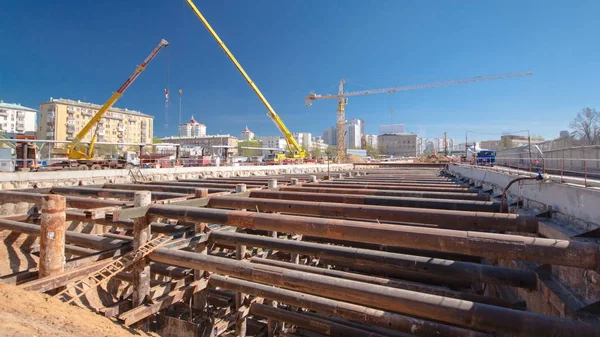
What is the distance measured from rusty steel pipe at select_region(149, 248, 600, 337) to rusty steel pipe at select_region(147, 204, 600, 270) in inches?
20.1

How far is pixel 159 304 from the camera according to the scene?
3.97 metres

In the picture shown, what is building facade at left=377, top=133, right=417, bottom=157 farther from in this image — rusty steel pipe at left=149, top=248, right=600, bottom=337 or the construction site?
rusty steel pipe at left=149, top=248, right=600, bottom=337

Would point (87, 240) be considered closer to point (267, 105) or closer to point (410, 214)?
point (410, 214)

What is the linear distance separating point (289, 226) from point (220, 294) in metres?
3.71

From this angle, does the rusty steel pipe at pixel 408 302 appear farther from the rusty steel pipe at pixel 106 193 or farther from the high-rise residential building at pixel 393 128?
the high-rise residential building at pixel 393 128

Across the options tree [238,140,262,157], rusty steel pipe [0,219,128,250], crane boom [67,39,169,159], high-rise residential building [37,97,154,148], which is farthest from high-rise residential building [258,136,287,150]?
rusty steel pipe [0,219,128,250]

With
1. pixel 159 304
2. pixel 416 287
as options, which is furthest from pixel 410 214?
pixel 159 304

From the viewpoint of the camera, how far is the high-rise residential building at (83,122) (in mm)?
77062

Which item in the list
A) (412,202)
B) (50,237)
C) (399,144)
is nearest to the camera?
(50,237)

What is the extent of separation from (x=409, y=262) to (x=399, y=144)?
121423mm

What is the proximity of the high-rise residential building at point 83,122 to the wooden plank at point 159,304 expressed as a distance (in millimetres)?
79934

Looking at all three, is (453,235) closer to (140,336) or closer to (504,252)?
(504,252)

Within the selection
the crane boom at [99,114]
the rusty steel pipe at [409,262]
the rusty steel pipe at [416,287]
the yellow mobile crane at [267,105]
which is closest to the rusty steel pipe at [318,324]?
the rusty steel pipe at [416,287]

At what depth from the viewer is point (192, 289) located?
14.9 feet
